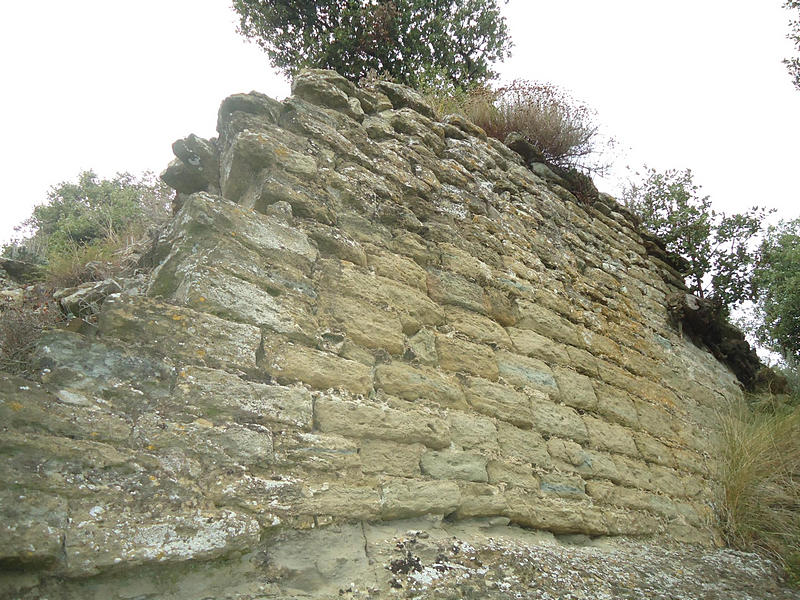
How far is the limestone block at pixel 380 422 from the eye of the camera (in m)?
1.74

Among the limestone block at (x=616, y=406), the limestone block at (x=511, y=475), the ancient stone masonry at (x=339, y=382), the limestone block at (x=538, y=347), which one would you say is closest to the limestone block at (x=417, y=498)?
the ancient stone masonry at (x=339, y=382)

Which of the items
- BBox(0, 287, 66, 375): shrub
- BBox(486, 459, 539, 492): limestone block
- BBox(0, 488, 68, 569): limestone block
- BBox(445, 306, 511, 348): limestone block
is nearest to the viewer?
BBox(0, 488, 68, 569): limestone block

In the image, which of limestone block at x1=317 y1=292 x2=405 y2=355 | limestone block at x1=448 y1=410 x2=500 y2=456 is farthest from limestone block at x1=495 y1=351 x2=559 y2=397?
limestone block at x1=317 y1=292 x2=405 y2=355

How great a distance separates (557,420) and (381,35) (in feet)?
17.8

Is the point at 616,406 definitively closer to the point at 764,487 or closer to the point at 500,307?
the point at 500,307

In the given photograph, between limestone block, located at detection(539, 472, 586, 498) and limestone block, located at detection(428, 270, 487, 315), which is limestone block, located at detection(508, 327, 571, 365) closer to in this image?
limestone block, located at detection(428, 270, 487, 315)

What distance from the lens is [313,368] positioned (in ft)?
5.95

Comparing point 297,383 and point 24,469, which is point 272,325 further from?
point 24,469

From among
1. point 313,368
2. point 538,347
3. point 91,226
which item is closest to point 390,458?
point 313,368

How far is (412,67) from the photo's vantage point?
6270 mm

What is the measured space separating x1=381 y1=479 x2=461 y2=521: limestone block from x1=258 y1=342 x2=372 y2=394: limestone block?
0.36m

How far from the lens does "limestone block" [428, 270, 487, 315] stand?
2.59 metres

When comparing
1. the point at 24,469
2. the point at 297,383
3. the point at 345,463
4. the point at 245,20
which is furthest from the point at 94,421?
the point at 245,20

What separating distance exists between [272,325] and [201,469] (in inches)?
22.1
